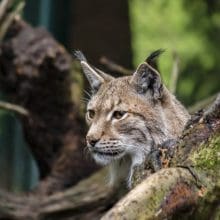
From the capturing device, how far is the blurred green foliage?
29.2ft

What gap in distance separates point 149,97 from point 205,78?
448 cm

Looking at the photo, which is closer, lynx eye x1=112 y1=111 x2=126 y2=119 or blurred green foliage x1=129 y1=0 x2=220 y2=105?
lynx eye x1=112 y1=111 x2=126 y2=119

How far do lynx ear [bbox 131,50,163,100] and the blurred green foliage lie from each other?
14.1ft

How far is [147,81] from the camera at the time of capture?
4.45m

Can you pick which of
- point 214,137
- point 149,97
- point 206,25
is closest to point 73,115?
point 206,25

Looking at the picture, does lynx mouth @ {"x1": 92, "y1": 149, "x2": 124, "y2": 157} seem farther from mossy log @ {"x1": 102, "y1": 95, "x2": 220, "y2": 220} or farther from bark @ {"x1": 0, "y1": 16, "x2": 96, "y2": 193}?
bark @ {"x1": 0, "y1": 16, "x2": 96, "y2": 193}

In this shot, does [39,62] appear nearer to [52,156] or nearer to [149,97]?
[52,156]

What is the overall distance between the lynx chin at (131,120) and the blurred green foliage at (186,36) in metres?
4.28

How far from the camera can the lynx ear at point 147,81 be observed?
440 cm

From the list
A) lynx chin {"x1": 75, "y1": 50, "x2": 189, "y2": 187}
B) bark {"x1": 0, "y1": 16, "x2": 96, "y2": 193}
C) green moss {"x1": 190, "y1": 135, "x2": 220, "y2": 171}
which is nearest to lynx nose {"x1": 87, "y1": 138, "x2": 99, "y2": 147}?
lynx chin {"x1": 75, "y1": 50, "x2": 189, "y2": 187}

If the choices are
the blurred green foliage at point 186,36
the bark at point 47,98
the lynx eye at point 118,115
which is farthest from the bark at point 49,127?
the blurred green foliage at point 186,36

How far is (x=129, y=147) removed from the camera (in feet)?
14.5

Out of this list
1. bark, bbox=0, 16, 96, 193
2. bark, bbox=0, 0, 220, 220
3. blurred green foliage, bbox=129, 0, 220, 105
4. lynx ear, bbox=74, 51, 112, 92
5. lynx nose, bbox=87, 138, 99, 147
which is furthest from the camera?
blurred green foliage, bbox=129, 0, 220, 105

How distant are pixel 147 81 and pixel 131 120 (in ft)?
0.72
